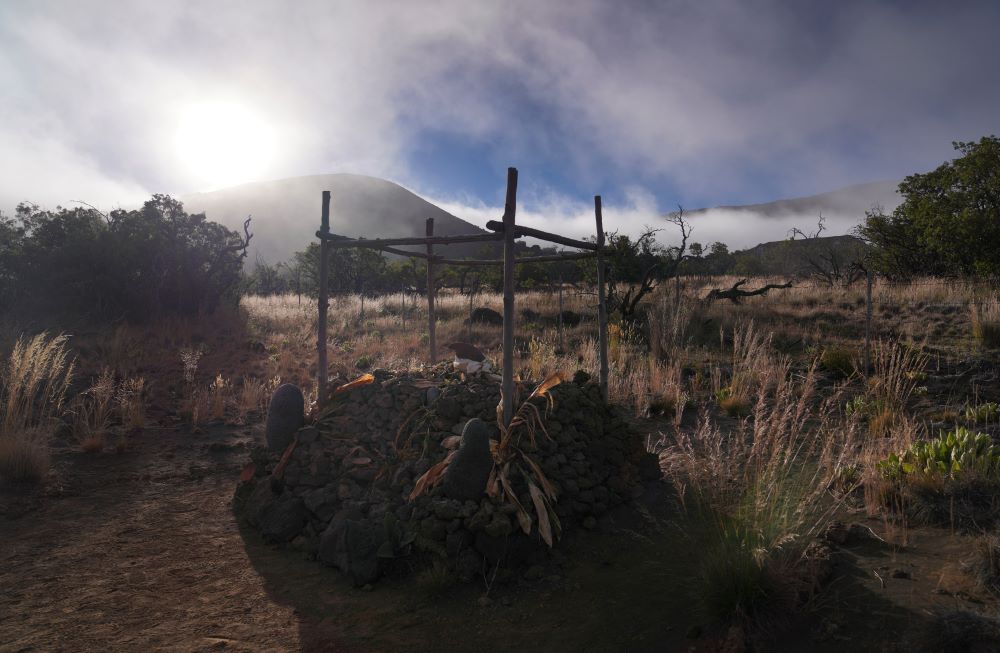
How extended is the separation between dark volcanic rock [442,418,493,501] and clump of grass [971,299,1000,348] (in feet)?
37.2

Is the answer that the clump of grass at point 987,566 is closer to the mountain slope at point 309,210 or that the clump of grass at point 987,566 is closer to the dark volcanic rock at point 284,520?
the dark volcanic rock at point 284,520

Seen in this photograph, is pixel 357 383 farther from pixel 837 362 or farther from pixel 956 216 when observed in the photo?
pixel 956 216

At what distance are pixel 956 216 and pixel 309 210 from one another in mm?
104363

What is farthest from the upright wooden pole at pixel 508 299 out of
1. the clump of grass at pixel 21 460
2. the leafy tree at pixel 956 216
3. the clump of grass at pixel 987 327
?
the leafy tree at pixel 956 216

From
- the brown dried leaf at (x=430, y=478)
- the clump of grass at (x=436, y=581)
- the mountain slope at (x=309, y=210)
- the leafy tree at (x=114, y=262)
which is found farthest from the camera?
the mountain slope at (x=309, y=210)

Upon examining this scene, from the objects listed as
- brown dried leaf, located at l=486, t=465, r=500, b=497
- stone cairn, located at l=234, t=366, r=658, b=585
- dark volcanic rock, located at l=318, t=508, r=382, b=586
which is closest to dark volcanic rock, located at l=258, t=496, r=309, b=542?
stone cairn, located at l=234, t=366, r=658, b=585

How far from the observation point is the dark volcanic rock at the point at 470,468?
402 cm

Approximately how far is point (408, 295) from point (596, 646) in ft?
85.1

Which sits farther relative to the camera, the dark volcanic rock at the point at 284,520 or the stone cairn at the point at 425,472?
the dark volcanic rock at the point at 284,520

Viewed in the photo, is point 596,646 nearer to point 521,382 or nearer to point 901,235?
point 521,382

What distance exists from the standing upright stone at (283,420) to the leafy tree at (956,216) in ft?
61.5

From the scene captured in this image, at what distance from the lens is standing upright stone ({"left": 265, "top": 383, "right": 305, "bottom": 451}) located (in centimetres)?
523

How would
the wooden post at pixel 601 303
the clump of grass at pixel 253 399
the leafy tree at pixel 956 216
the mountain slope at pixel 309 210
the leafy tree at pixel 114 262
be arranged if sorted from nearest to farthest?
the wooden post at pixel 601 303, the clump of grass at pixel 253 399, the leafy tree at pixel 114 262, the leafy tree at pixel 956 216, the mountain slope at pixel 309 210

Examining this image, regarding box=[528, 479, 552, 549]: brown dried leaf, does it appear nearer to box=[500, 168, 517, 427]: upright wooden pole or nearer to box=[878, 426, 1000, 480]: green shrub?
box=[500, 168, 517, 427]: upright wooden pole
